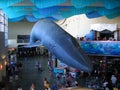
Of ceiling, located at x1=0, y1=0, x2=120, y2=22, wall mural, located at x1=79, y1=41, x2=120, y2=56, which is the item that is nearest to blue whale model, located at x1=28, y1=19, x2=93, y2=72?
ceiling, located at x1=0, y1=0, x2=120, y2=22

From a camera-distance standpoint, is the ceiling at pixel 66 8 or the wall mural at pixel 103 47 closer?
the ceiling at pixel 66 8

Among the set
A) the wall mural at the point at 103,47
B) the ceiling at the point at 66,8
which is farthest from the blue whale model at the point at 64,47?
the wall mural at the point at 103,47

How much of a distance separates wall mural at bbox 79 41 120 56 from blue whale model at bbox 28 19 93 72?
17.7 m

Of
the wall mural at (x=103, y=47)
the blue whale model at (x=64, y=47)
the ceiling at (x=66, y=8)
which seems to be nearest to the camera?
the blue whale model at (x=64, y=47)

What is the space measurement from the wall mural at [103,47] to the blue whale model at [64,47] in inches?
698

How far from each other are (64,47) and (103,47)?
67.1ft

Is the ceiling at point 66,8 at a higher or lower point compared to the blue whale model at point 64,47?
higher

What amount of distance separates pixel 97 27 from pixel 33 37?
62.2 feet

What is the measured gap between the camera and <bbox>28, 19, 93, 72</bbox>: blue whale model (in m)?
9.78

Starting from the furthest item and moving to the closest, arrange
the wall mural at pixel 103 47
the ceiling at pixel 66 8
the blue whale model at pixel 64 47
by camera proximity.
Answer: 1. the wall mural at pixel 103 47
2. the ceiling at pixel 66 8
3. the blue whale model at pixel 64 47

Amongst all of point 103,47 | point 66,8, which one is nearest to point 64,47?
point 66,8

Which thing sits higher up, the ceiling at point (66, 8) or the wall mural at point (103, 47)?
the ceiling at point (66, 8)

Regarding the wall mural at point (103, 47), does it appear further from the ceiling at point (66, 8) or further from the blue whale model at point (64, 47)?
the blue whale model at point (64, 47)

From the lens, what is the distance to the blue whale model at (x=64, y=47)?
9.78m
